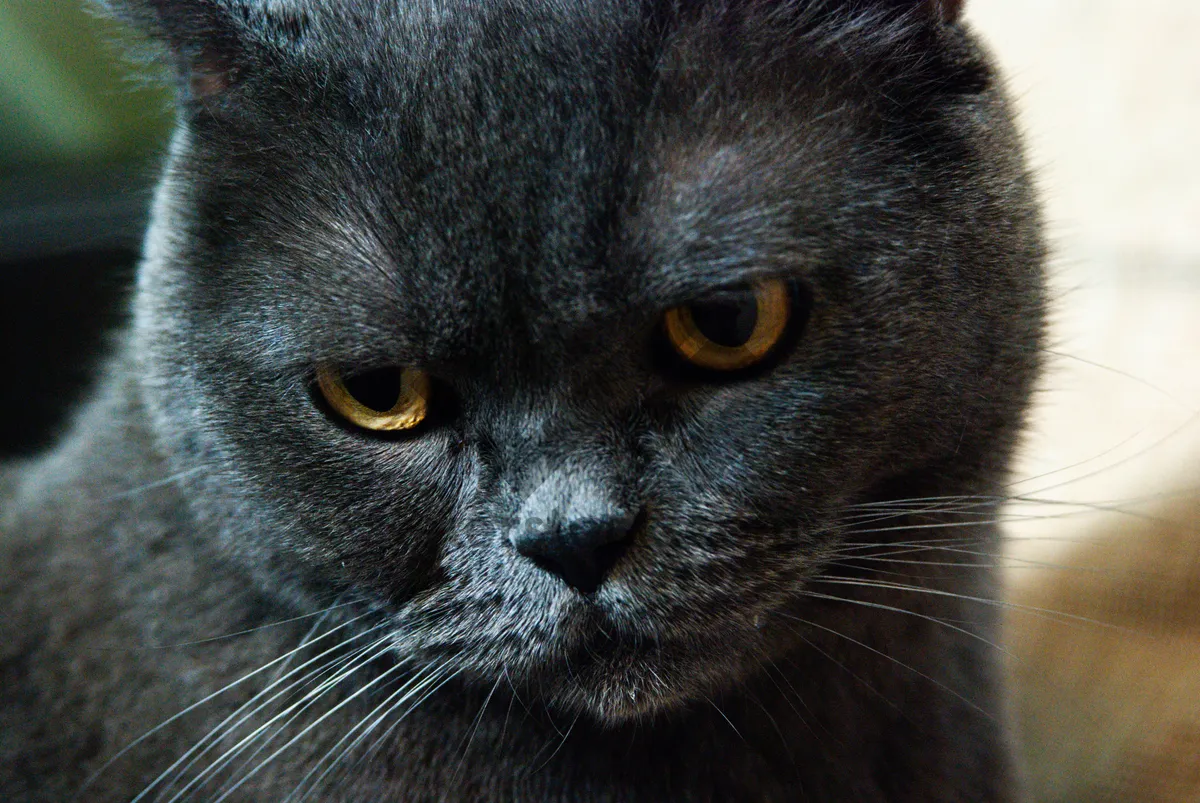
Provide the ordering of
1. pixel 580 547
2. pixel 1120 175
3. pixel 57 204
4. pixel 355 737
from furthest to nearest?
pixel 1120 175
pixel 57 204
pixel 355 737
pixel 580 547

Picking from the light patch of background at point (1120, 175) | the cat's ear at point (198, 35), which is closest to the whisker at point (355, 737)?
the cat's ear at point (198, 35)

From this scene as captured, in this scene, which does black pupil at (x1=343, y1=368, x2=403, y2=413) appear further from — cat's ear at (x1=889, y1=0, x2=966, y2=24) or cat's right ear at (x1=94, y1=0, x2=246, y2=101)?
cat's ear at (x1=889, y1=0, x2=966, y2=24)

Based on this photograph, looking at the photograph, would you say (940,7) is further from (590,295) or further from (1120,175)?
(1120,175)

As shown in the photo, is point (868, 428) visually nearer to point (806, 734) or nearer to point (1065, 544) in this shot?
point (806, 734)

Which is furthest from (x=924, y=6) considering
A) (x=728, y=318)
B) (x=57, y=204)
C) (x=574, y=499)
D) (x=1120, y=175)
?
(x=1120, y=175)

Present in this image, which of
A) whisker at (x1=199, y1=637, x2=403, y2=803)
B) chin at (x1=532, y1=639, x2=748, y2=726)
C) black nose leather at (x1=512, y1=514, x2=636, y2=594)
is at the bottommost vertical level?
whisker at (x1=199, y1=637, x2=403, y2=803)

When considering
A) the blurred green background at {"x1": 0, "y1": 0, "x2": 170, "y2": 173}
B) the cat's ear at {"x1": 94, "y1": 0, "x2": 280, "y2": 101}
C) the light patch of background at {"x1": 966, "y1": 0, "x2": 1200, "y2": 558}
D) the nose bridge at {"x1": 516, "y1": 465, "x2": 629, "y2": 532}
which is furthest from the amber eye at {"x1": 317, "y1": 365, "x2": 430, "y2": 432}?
Answer: the light patch of background at {"x1": 966, "y1": 0, "x2": 1200, "y2": 558}

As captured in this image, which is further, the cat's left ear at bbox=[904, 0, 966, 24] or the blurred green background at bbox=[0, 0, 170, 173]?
the blurred green background at bbox=[0, 0, 170, 173]

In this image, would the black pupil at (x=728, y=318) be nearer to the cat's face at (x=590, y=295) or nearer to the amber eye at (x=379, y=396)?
the cat's face at (x=590, y=295)

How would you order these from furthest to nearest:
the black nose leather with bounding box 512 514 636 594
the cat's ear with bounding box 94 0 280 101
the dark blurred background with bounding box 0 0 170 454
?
the dark blurred background with bounding box 0 0 170 454
the cat's ear with bounding box 94 0 280 101
the black nose leather with bounding box 512 514 636 594
